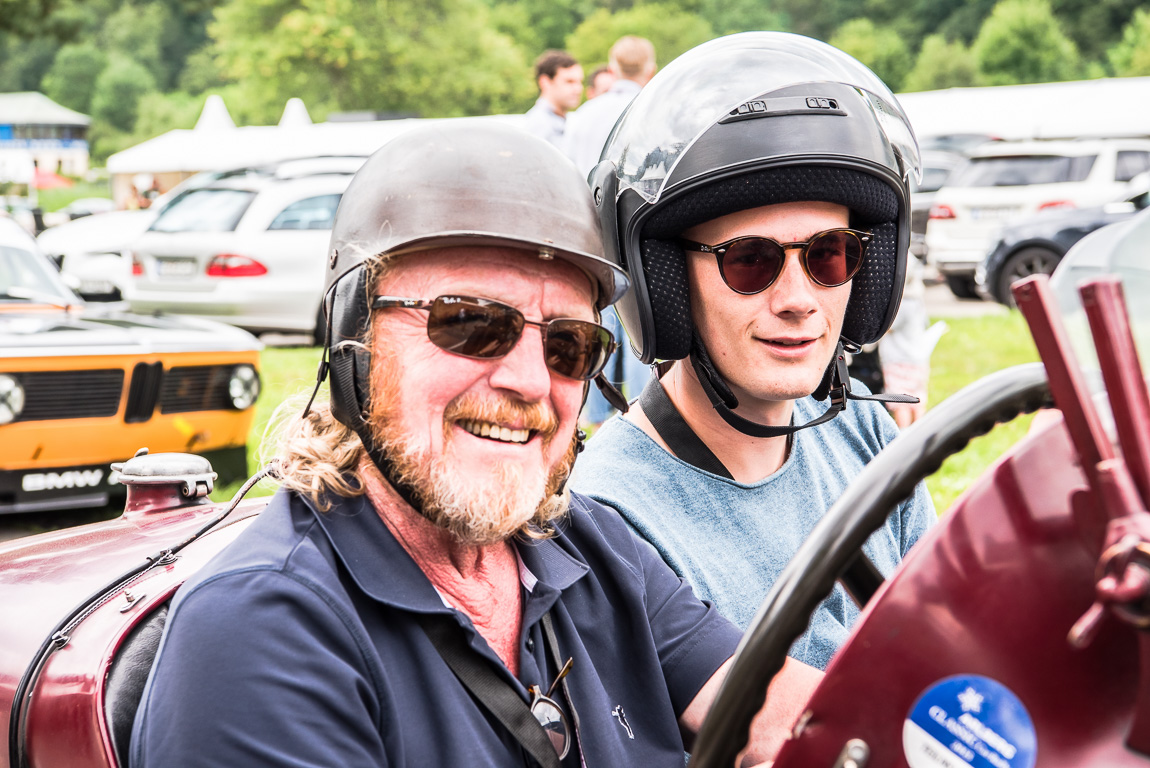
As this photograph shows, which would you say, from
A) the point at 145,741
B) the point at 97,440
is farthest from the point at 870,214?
the point at 97,440

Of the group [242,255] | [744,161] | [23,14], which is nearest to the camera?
[744,161]

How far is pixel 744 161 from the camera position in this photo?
2057 mm

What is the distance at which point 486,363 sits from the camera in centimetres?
160

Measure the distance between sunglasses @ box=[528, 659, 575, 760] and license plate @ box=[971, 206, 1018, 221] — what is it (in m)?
15.0

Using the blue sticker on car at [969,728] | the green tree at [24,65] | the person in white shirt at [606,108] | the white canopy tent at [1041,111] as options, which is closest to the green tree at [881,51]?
the white canopy tent at [1041,111]

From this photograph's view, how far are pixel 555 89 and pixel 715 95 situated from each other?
6.86m

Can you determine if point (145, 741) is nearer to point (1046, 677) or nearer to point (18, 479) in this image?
point (1046, 677)

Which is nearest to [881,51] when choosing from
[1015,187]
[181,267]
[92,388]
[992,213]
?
[1015,187]

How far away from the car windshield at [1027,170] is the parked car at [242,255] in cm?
878

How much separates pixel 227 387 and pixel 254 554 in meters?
5.02

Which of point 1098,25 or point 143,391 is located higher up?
point 1098,25

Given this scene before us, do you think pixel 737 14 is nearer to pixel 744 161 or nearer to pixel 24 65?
pixel 24 65

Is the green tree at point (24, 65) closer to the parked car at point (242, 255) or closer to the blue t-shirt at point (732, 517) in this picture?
the parked car at point (242, 255)

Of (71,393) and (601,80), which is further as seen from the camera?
(601,80)
